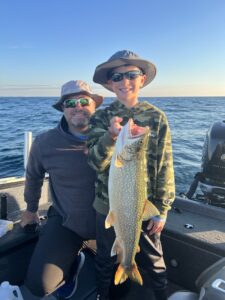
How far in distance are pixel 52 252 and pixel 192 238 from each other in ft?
4.62

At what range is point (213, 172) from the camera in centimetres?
492

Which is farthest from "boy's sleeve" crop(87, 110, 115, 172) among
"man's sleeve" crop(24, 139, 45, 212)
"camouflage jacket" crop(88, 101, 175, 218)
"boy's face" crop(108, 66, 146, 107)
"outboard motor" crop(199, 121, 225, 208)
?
"outboard motor" crop(199, 121, 225, 208)

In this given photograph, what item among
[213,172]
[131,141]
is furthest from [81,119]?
[213,172]

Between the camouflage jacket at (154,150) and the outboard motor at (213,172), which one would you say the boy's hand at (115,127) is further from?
the outboard motor at (213,172)

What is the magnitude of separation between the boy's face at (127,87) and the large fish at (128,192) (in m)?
0.65

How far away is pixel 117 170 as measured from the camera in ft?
7.19

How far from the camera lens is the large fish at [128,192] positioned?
2.05 metres

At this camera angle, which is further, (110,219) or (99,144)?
(99,144)

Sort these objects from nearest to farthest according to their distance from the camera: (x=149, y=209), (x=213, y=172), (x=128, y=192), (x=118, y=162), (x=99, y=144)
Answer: (x=118, y=162) → (x=128, y=192) → (x=149, y=209) → (x=99, y=144) → (x=213, y=172)

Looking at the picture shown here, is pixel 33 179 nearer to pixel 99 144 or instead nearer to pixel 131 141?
pixel 99 144

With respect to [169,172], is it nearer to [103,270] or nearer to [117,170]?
[117,170]

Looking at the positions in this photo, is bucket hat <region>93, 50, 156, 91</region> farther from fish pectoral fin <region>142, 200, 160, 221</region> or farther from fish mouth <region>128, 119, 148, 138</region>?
fish pectoral fin <region>142, 200, 160, 221</region>

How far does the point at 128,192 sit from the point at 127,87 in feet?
3.16

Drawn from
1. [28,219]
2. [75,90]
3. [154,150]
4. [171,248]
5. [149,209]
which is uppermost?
[75,90]
